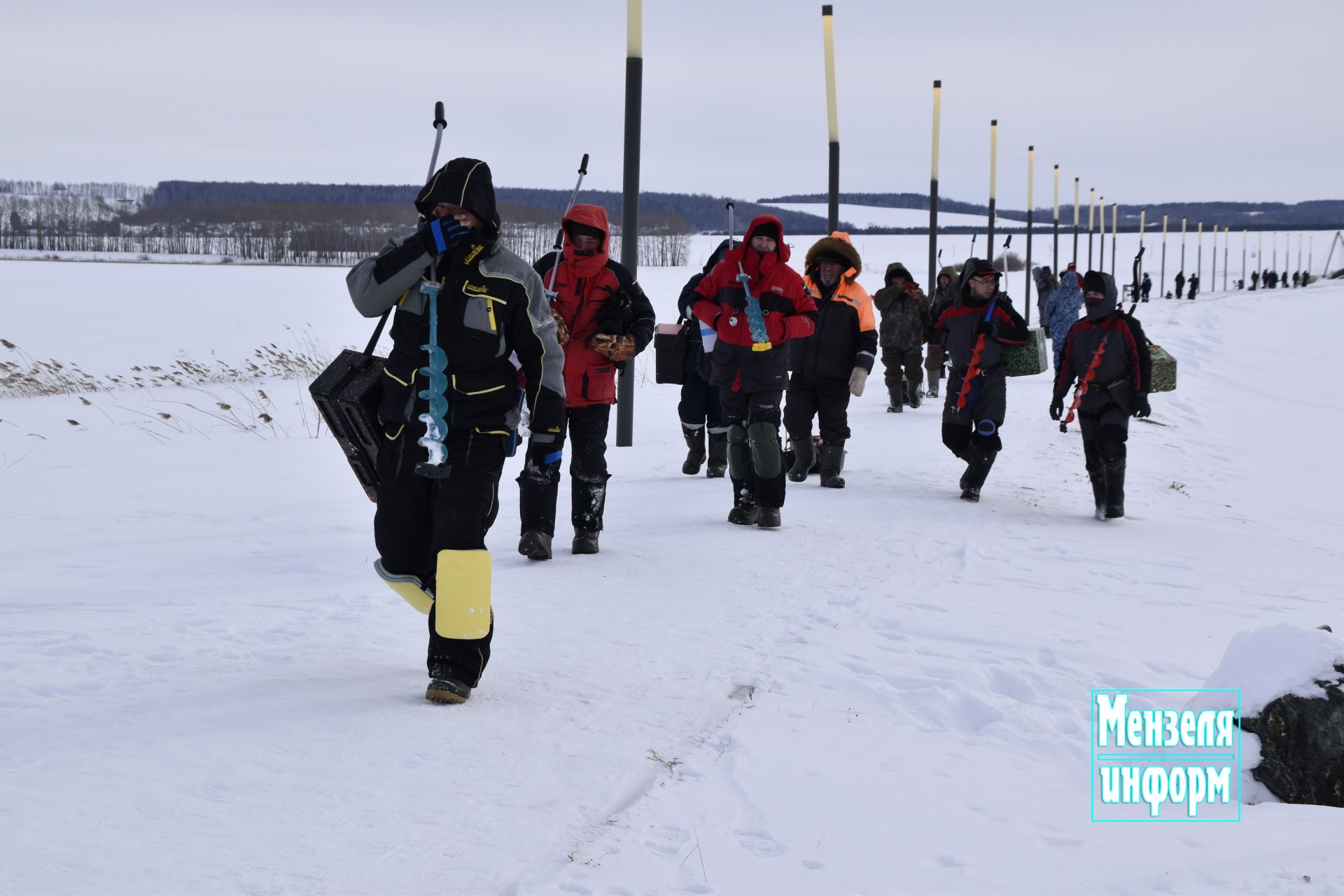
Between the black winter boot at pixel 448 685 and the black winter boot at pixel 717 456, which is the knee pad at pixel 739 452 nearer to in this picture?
the black winter boot at pixel 717 456

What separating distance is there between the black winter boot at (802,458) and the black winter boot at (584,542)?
11.9 feet

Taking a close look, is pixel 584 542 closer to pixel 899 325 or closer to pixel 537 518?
pixel 537 518

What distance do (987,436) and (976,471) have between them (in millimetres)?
294

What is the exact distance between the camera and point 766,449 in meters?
8.02

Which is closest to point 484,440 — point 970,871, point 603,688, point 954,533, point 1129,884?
point 603,688

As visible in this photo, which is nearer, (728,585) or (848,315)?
(728,585)

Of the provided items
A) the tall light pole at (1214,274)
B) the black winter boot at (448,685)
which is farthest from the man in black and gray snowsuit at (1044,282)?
the tall light pole at (1214,274)

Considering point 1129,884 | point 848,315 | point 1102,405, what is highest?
point 848,315

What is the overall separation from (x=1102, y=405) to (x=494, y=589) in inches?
211

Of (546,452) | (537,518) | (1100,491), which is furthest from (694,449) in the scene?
(546,452)

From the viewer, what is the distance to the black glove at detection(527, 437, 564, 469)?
218 inches

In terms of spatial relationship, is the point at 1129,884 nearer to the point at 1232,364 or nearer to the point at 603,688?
the point at 603,688

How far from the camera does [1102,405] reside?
934 cm

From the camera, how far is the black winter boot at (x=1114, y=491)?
931 cm
